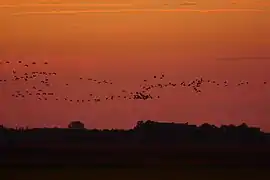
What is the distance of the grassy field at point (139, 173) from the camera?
2482 mm

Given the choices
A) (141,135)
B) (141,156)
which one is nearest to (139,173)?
(141,156)

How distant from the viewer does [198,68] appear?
2523 millimetres

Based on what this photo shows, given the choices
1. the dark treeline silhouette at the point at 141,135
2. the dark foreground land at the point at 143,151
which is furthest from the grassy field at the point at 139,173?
the dark treeline silhouette at the point at 141,135

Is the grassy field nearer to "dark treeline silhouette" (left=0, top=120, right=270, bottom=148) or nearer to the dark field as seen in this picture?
the dark field

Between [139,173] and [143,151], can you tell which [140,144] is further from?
[139,173]

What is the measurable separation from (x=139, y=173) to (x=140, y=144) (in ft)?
0.46

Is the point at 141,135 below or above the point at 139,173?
above

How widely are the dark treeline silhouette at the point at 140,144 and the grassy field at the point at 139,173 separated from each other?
35mm

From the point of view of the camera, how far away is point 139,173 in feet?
8.19

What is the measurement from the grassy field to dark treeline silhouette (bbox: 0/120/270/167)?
0.12ft

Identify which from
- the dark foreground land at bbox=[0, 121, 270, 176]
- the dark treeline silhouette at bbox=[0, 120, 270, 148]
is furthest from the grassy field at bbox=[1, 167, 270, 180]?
the dark treeline silhouette at bbox=[0, 120, 270, 148]

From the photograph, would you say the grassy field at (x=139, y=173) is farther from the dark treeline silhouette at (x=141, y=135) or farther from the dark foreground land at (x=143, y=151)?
the dark treeline silhouette at (x=141, y=135)

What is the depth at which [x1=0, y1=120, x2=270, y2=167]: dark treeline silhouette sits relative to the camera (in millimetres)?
2492

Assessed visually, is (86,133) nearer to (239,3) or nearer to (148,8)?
(148,8)
